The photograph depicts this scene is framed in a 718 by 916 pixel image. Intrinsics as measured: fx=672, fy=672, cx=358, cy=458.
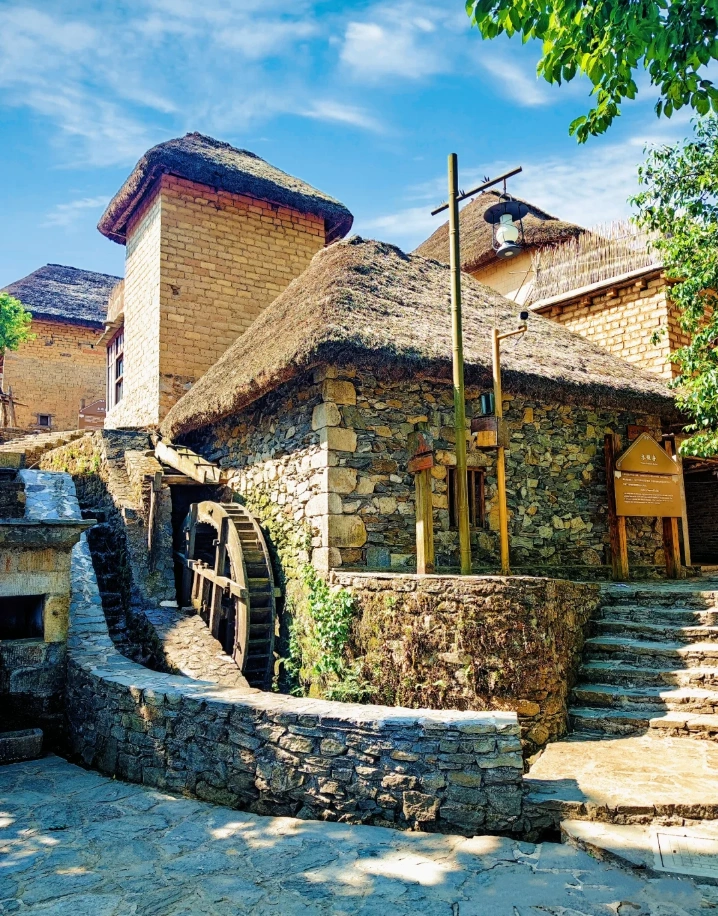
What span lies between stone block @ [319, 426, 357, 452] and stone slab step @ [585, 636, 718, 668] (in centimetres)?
290

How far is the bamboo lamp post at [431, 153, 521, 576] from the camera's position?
5.87 meters

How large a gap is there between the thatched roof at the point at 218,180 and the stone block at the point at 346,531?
8322mm

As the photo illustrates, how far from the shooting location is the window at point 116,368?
14.2m

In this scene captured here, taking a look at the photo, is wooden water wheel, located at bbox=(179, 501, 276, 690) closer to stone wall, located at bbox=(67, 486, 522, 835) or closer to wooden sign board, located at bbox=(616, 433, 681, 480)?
stone wall, located at bbox=(67, 486, 522, 835)

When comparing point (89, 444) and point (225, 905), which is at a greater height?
point (89, 444)

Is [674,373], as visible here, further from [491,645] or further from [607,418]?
[491,645]

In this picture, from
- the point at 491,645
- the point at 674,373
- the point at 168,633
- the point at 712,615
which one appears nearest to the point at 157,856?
the point at 491,645

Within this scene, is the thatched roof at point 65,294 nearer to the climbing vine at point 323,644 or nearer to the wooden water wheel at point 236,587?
the wooden water wheel at point 236,587

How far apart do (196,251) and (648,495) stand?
8.58 m

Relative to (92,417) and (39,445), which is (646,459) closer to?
(39,445)

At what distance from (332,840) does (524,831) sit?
1054mm

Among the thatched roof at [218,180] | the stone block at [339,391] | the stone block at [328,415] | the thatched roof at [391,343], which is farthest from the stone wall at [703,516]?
the stone block at [328,415]

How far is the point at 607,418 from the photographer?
872 centimetres

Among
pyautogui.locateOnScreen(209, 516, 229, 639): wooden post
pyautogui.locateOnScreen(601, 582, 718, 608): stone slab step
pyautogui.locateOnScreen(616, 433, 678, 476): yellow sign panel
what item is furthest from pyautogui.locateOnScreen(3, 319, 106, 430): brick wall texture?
pyautogui.locateOnScreen(601, 582, 718, 608): stone slab step
